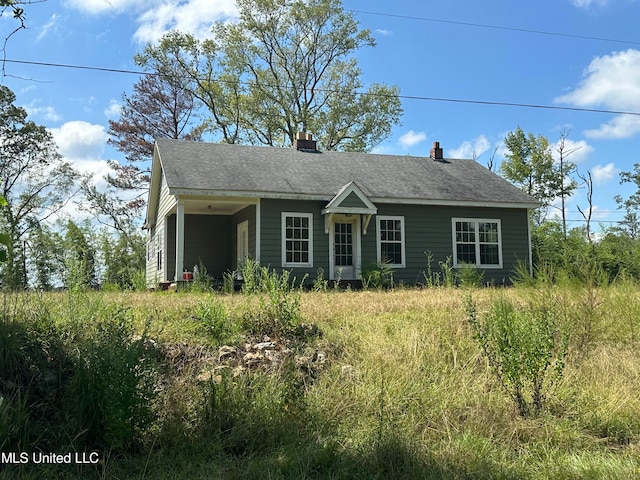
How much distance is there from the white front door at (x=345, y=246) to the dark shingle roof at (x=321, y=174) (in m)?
0.92

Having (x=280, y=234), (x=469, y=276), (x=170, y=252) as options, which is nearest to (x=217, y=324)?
(x=280, y=234)

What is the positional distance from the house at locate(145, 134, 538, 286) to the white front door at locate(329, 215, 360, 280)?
29 mm

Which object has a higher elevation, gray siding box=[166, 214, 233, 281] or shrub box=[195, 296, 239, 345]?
gray siding box=[166, 214, 233, 281]

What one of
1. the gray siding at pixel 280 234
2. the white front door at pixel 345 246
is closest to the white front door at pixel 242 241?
the gray siding at pixel 280 234

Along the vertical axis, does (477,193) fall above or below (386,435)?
above

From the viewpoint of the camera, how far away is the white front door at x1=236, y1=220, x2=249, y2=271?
16.6 metres

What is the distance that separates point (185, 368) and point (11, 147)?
2420 cm

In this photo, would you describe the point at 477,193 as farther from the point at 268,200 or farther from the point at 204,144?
the point at 204,144

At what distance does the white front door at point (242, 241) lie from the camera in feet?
54.4

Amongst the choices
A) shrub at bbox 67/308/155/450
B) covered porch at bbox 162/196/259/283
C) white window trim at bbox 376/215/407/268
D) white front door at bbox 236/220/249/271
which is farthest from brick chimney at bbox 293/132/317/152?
shrub at bbox 67/308/155/450

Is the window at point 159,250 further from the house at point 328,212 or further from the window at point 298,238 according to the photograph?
the window at point 298,238

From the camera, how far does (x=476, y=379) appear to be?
5809mm

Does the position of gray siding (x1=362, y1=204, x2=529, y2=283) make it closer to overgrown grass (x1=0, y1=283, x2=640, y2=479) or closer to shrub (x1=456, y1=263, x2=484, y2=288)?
shrub (x1=456, y1=263, x2=484, y2=288)

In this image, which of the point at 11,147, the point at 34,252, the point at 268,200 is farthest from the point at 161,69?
the point at 34,252
